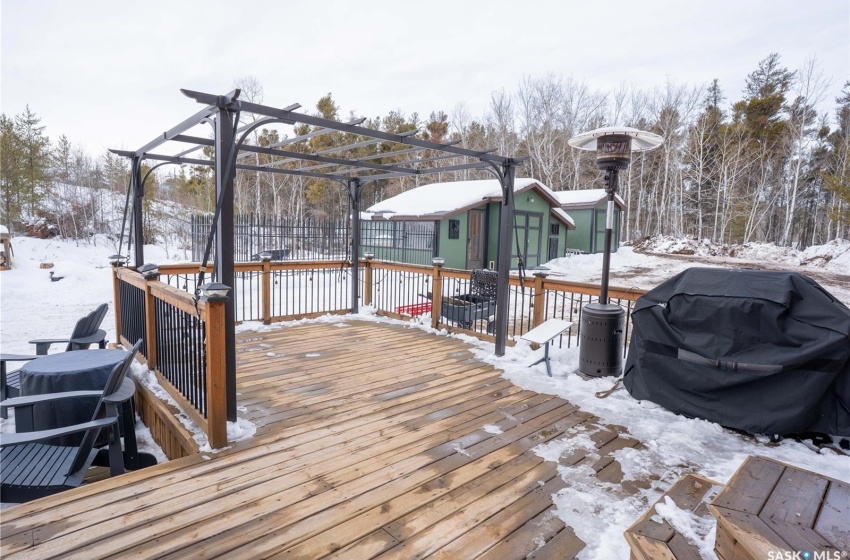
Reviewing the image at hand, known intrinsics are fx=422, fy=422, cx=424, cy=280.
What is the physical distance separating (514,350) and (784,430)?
2.43 metres

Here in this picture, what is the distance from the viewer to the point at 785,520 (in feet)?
4.54

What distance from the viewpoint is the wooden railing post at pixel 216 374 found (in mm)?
2504

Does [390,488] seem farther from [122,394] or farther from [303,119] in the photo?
[303,119]

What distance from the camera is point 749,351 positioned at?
288cm

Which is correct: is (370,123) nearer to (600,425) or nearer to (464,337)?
(464,337)

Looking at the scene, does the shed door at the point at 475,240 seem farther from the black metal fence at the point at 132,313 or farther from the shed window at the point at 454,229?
the black metal fence at the point at 132,313

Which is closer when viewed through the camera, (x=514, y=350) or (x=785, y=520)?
(x=785, y=520)

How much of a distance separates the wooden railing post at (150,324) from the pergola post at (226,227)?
1.21 meters

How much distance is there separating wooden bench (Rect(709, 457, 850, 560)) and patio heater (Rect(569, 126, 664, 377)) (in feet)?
7.10

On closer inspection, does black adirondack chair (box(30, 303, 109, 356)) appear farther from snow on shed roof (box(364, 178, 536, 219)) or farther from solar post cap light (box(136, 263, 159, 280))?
snow on shed roof (box(364, 178, 536, 219))

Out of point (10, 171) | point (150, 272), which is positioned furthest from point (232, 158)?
point (10, 171)

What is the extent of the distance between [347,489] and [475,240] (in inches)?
547

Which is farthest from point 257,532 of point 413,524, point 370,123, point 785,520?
point 370,123

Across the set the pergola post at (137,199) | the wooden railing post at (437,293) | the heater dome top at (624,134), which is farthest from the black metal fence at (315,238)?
the heater dome top at (624,134)
